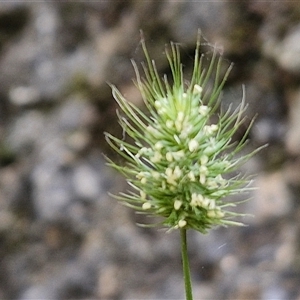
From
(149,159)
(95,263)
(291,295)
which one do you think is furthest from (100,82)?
(149,159)

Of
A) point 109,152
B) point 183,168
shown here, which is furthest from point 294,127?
point 183,168

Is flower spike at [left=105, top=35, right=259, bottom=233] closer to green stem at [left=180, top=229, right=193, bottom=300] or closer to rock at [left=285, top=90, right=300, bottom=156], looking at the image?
green stem at [left=180, top=229, right=193, bottom=300]

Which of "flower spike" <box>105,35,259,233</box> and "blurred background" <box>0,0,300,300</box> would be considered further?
"blurred background" <box>0,0,300,300</box>

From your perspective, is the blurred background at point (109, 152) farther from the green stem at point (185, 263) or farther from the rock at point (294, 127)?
the green stem at point (185, 263)

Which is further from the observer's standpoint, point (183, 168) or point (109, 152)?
point (109, 152)

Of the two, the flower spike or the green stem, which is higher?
the flower spike

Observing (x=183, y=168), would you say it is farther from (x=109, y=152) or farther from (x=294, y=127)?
(x=109, y=152)

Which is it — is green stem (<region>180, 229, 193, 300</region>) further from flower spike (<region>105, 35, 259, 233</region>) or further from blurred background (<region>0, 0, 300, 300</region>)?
blurred background (<region>0, 0, 300, 300</region>)

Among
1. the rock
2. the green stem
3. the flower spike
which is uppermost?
the rock

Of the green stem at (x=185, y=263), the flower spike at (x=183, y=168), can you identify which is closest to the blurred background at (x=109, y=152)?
the flower spike at (x=183, y=168)

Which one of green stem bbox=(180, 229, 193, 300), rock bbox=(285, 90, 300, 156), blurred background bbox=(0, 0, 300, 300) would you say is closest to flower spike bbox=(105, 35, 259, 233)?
green stem bbox=(180, 229, 193, 300)
